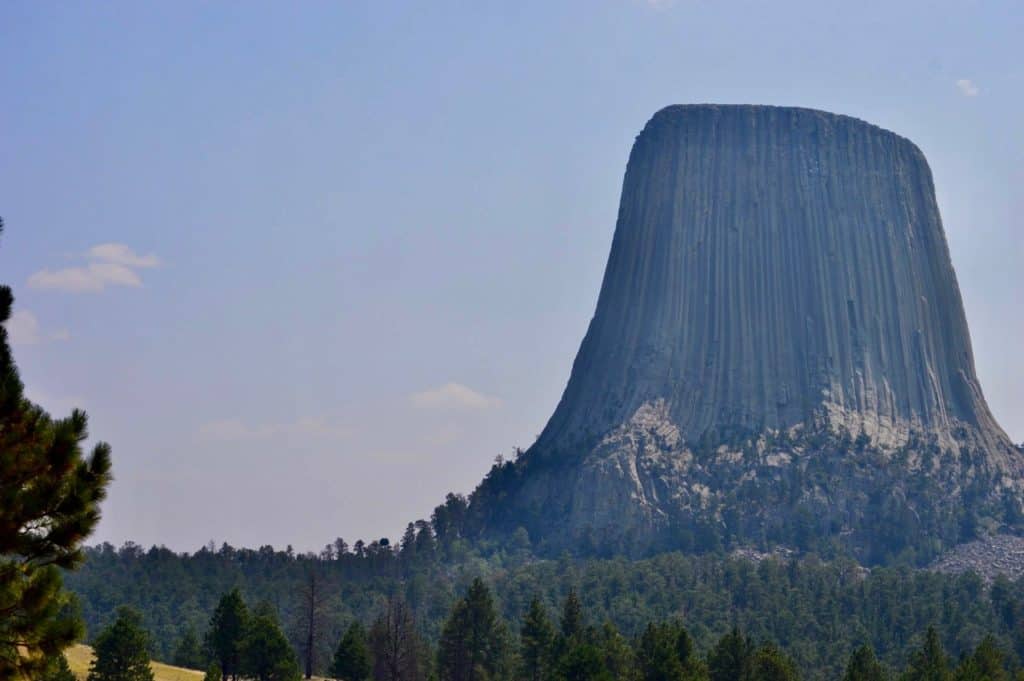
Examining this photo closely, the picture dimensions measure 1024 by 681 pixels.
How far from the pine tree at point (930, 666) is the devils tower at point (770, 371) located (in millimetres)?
63969

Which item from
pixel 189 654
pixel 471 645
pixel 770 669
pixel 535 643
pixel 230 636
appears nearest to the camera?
pixel 770 669

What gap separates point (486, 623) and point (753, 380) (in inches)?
2863

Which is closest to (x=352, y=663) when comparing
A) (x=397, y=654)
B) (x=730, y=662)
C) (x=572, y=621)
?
(x=397, y=654)

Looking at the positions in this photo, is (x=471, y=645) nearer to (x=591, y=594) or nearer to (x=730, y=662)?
(x=730, y=662)

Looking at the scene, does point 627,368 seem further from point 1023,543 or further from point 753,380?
point 1023,543

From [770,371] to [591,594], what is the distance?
40.5 meters

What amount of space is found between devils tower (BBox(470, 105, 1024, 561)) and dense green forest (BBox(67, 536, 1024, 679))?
24.9 feet

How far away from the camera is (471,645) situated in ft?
260

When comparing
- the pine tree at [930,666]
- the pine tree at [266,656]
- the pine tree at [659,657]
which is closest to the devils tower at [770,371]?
the pine tree at [930,666]

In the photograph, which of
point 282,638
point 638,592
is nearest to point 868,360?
point 638,592

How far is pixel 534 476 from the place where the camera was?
491ft

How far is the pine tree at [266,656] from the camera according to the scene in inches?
2753

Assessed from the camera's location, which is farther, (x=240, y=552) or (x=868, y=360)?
(x=868, y=360)

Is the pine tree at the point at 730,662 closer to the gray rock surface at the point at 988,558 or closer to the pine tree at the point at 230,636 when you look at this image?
the pine tree at the point at 230,636
